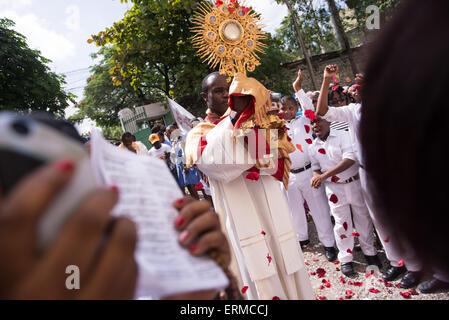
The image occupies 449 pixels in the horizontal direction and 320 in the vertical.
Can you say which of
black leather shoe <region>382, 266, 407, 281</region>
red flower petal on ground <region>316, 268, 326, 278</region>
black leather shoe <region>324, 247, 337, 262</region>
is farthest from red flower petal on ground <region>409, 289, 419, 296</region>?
black leather shoe <region>324, 247, 337, 262</region>

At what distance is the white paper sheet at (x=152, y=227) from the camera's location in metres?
0.57

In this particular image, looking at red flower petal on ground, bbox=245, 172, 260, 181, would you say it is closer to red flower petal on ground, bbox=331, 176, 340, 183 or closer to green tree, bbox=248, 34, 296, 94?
red flower petal on ground, bbox=331, 176, 340, 183

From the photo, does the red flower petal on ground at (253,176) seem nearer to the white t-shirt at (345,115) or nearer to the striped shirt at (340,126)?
the white t-shirt at (345,115)

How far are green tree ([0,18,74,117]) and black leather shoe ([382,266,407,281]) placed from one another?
9.63 meters

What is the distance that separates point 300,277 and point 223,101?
170 cm

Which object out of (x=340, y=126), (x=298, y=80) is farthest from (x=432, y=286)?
(x=298, y=80)

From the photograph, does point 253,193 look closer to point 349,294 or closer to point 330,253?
point 349,294

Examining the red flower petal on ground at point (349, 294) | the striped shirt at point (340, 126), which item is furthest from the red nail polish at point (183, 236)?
the striped shirt at point (340, 126)

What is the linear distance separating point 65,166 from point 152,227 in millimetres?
233

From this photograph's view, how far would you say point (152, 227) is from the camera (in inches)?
25.4

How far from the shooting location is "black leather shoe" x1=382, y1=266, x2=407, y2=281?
10.4 ft

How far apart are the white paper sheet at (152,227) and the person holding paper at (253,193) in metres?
1.49
